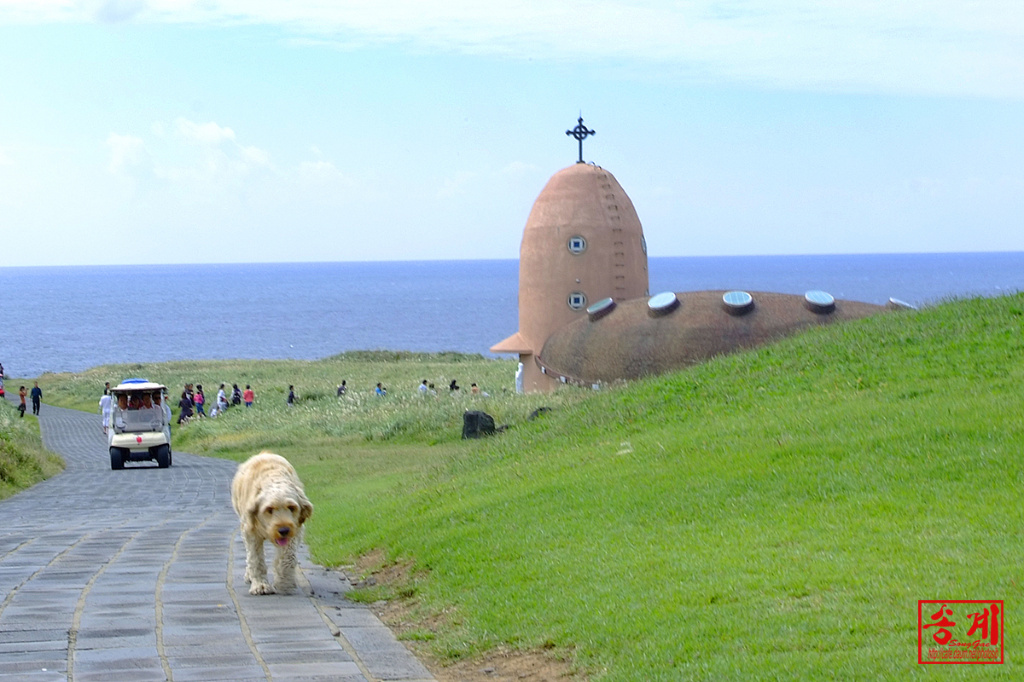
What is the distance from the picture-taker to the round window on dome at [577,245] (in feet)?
88.1

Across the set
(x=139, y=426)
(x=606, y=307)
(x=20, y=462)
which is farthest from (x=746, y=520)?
(x=139, y=426)

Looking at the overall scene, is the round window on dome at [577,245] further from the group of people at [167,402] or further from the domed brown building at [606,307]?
the group of people at [167,402]

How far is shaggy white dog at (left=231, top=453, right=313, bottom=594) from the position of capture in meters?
8.21

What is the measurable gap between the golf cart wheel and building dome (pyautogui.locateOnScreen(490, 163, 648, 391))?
8.39m

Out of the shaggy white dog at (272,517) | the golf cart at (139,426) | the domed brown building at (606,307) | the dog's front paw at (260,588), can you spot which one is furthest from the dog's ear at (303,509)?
the golf cart at (139,426)

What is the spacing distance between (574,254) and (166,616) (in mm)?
20117

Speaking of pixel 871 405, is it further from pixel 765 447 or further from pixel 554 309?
pixel 554 309

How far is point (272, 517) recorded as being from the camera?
27.0 feet

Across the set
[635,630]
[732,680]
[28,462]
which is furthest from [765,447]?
[28,462]

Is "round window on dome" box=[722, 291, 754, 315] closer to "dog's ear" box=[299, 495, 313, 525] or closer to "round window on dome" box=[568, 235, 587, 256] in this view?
"round window on dome" box=[568, 235, 587, 256]

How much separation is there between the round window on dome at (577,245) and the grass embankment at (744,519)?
36.6 feet

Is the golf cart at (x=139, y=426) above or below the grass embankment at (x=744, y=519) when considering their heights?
below

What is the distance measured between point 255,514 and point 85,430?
28.8 metres

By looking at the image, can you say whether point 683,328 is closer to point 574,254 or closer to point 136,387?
point 574,254
